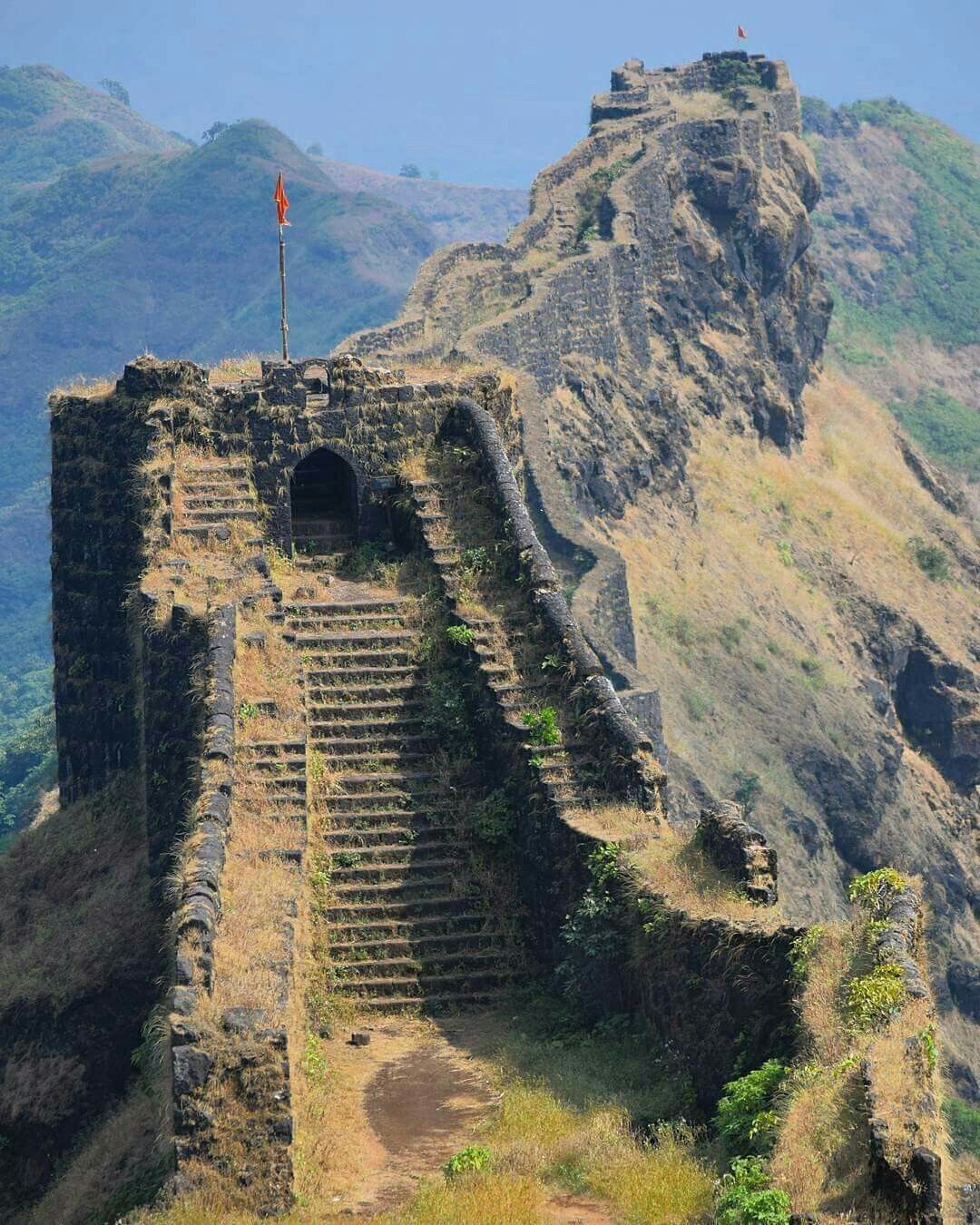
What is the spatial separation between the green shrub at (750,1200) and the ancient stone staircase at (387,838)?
7090 millimetres

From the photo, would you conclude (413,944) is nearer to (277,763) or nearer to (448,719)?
(277,763)

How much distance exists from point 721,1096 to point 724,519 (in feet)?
161

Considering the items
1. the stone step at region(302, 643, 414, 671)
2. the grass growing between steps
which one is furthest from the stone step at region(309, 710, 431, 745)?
the grass growing between steps

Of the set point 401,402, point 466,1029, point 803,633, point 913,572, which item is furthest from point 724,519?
point 466,1029

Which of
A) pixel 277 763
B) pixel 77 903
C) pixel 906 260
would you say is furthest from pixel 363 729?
pixel 906 260

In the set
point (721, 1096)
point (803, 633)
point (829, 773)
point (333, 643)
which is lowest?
point (721, 1096)

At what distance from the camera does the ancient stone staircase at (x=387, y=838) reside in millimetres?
27266

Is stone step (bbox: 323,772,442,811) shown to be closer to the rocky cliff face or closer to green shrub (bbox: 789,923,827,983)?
green shrub (bbox: 789,923,827,983)

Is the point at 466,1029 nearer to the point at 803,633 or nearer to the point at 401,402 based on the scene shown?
the point at 401,402

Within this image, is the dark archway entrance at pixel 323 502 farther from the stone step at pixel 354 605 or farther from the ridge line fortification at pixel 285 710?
the stone step at pixel 354 605

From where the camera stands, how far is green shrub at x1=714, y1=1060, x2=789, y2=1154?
21.2 metres

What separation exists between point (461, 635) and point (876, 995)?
374 inches

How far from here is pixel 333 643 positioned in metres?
30.6

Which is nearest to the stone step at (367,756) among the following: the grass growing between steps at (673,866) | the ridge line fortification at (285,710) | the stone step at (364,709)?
the ridge line fortification at (285,710)
